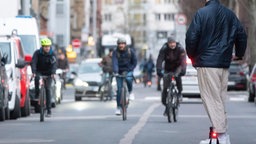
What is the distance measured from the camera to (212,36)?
14.5 metres

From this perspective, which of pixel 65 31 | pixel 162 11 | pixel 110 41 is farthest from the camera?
pixel 162 11

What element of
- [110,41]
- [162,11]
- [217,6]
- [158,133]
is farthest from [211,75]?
[162,11]

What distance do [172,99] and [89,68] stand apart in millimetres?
17993

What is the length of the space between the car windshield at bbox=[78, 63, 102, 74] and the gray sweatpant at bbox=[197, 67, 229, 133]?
26.0 meters

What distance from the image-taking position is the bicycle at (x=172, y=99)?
903 inches

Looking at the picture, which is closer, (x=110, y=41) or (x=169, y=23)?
(x=110, y=41)

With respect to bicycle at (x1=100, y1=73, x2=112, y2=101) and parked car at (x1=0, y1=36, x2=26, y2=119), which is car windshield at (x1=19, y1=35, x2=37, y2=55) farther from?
bicycle at (x1=100, y1=73, x2=112, y2=101)

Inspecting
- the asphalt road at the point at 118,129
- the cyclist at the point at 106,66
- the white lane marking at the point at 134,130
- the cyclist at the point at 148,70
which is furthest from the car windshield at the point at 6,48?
the cyclist at the point at 148,70

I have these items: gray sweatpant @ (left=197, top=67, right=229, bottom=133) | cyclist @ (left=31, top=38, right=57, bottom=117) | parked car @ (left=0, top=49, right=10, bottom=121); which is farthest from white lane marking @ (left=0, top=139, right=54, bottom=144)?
cyclist @ (left=31, top=38, right=57, bottom=117)

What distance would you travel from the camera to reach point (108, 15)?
6737 inches

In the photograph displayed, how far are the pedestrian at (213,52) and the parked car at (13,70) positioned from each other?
11.5 metres

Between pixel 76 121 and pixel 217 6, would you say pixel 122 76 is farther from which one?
pixel 217 6

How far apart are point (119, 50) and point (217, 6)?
404 inches

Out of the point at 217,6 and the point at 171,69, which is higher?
the point at 217,6
